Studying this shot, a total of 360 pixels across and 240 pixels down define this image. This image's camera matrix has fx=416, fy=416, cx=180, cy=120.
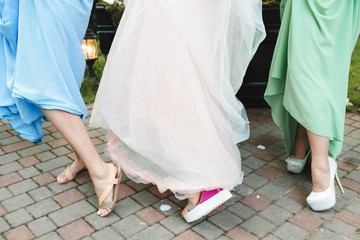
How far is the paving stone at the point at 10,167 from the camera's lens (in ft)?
9.72

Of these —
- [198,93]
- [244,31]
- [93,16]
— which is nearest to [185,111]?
[198,93]

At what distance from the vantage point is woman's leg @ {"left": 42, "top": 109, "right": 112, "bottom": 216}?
2.41 metres

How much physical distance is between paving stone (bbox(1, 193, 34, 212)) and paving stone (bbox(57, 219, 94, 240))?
15.4 inches

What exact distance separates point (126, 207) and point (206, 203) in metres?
0.53

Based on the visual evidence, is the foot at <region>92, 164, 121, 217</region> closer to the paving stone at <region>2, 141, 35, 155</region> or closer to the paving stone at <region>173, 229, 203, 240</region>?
the paving stone at <region>173, 229, 203, 240</region>

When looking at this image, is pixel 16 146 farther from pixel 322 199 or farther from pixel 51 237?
pixel 322 199

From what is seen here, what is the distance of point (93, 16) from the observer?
6.81 m

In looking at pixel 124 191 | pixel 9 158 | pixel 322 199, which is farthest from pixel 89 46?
pixel 322 199

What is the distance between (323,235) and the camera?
2.29m

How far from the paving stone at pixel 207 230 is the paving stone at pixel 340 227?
63cm

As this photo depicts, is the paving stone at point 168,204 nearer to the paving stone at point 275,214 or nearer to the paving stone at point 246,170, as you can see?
the paving stone at point 275,214

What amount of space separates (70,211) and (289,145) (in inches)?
61.2

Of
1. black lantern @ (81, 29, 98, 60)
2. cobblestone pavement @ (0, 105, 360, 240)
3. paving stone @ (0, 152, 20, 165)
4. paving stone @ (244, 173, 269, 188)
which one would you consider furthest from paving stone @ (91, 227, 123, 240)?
black lantern @ (81, 29, 98, 60)

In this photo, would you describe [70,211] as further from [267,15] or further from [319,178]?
[267,15]
